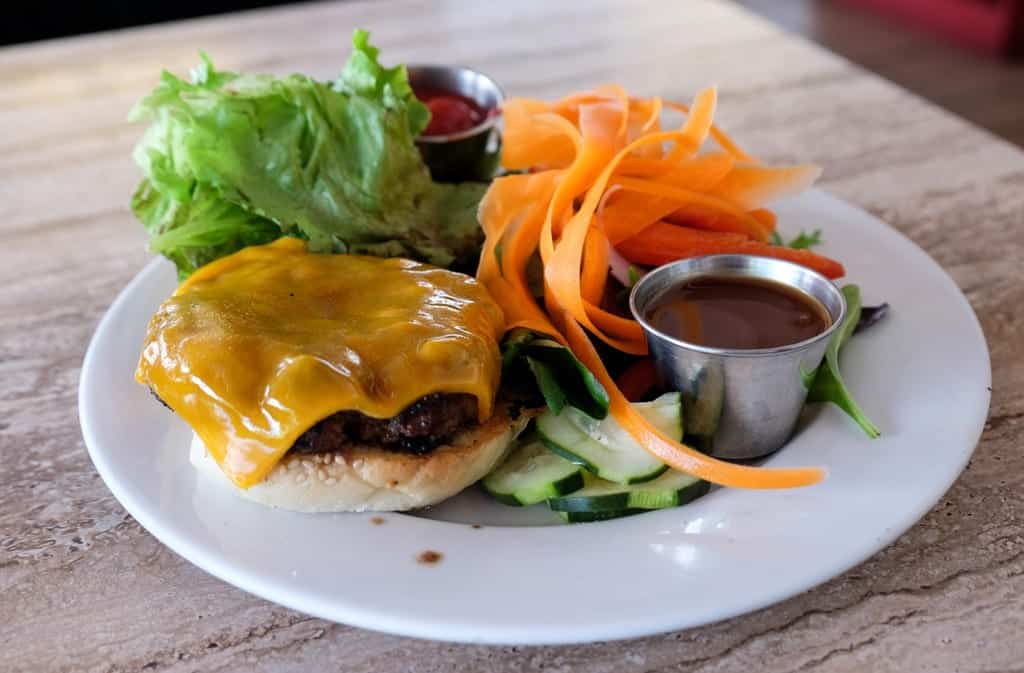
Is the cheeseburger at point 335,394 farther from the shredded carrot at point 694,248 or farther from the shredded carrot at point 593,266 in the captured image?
the shredded carrot at point 694,248

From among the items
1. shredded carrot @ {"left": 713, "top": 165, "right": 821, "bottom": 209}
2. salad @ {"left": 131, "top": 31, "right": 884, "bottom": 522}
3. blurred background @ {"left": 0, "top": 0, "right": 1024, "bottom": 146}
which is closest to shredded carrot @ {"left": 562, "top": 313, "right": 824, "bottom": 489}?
salad @ {"left": 131, "top": 31, "right": 884, "bottom": 522}

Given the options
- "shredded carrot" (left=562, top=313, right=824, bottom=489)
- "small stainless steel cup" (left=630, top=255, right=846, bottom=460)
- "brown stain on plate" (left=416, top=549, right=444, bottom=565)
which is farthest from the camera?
"small stainless steel cup" (left=630, top=255, right=846, bottom=460)

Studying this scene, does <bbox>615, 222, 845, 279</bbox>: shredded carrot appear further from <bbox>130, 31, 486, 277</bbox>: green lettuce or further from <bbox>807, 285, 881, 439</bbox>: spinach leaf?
<bbox>130, 31, 486, 277</bbox>: green lettuce

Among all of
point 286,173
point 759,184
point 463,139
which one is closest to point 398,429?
point 286,173

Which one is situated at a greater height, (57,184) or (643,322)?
(643,322)

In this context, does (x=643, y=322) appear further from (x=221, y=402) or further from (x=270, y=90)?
(x=270, y=90)

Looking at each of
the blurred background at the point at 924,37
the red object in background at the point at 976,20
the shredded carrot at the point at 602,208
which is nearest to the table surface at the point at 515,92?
the shredded carrot at the point at 602,208

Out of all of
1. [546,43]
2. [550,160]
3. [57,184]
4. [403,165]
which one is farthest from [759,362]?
[546,43]
